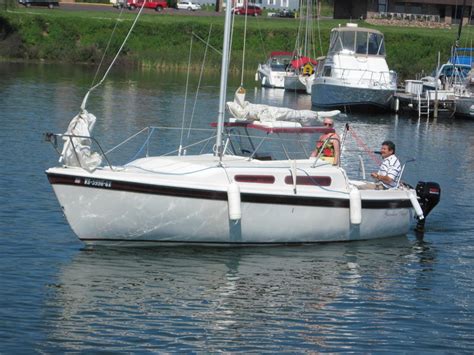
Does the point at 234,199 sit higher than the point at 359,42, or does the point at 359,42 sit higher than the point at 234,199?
the point at 359,42

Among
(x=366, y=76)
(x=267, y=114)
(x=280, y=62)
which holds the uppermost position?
(x=267, y=114)

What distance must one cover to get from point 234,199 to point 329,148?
3221 millimetres

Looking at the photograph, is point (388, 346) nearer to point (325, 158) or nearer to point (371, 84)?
point (325, 158)

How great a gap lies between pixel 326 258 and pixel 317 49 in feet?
219

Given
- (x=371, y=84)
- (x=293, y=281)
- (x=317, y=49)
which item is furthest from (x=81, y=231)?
(x=317, y=49)

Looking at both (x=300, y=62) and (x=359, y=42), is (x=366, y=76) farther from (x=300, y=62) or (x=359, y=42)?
(x=300, y=62)

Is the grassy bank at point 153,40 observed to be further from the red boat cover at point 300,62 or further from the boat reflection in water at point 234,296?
the boat reflection in water at point 234,296

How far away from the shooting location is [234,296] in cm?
1884

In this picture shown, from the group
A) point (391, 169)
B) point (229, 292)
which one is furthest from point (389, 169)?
point (229, 292)

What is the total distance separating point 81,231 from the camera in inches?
814

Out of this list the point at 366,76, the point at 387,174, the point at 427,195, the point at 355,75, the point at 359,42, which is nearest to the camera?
the point at 387,174

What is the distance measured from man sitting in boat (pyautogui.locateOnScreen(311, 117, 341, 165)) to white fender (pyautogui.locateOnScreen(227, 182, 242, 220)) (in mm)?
2502

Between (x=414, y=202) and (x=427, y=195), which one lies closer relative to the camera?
(x=414, y=202)

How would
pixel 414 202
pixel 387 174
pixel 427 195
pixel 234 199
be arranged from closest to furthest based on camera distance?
pixel 234 199, pixel 414 202, pixel 387 174, pixel 427 195
